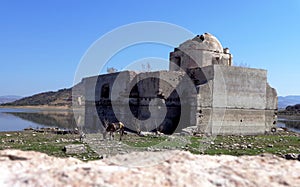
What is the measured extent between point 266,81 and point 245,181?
22.2m

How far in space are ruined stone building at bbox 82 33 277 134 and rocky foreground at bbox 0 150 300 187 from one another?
1659cm

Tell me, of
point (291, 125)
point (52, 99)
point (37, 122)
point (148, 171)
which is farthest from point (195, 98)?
point (52, 99)

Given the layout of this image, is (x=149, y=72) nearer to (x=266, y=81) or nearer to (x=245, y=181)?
(x=266, y=81)

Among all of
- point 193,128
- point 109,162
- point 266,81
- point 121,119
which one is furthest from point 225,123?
point 109,162

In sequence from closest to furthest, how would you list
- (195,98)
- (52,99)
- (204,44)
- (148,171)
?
1. (148,171)
2. (195,98)
3. (204,44)
4. (52,99)

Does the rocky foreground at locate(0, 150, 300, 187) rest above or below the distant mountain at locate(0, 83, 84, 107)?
below

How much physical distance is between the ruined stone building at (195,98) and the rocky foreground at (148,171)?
1659 centimetres

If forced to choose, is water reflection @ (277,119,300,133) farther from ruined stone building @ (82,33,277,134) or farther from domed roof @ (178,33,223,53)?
domed roof @ (178,33,223,53)

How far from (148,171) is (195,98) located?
56.6ft

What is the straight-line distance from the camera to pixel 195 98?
20047 mm

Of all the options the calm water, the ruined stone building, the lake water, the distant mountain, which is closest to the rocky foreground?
the ruined stone building

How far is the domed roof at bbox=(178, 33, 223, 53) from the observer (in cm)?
Answer: 2479

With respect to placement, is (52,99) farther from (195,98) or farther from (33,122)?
(195,98)

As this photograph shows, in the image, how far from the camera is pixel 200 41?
25188mm
